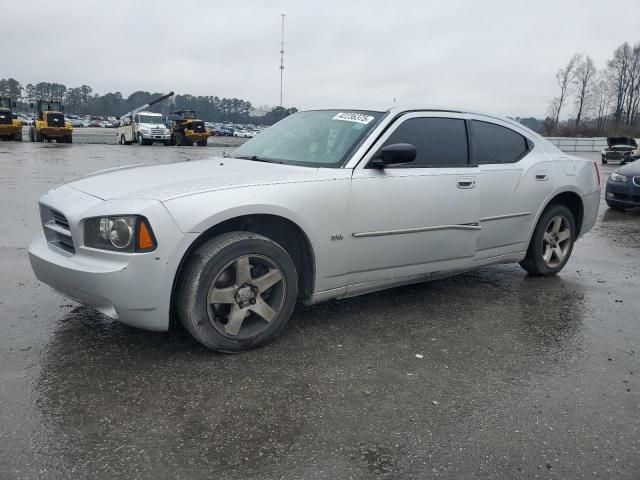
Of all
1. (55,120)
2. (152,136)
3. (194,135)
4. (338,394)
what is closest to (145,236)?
(338,394)

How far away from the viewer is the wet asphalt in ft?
7.79

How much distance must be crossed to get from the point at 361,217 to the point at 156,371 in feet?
5.31

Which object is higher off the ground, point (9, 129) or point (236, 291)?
point (9, 129)

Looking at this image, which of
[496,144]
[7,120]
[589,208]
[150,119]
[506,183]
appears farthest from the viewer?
[150,119]

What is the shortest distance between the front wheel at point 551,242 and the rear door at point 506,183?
0.21 meters

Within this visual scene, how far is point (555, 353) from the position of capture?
3.63 metres

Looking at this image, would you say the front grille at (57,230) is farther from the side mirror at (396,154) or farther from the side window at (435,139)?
the side window at (435,139)

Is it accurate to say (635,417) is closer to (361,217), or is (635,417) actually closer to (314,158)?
(361,217)

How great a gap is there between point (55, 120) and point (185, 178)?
32.1m

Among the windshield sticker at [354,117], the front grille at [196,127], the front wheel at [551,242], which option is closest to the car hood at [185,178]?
the windshield sticker at [354,117]

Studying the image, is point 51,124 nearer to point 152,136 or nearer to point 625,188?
point 152,136

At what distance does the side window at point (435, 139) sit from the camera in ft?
13.7

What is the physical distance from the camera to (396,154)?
12.2 ft

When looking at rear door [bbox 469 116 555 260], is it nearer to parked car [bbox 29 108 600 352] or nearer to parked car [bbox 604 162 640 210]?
parked car [bbox 29 108 600 352]
